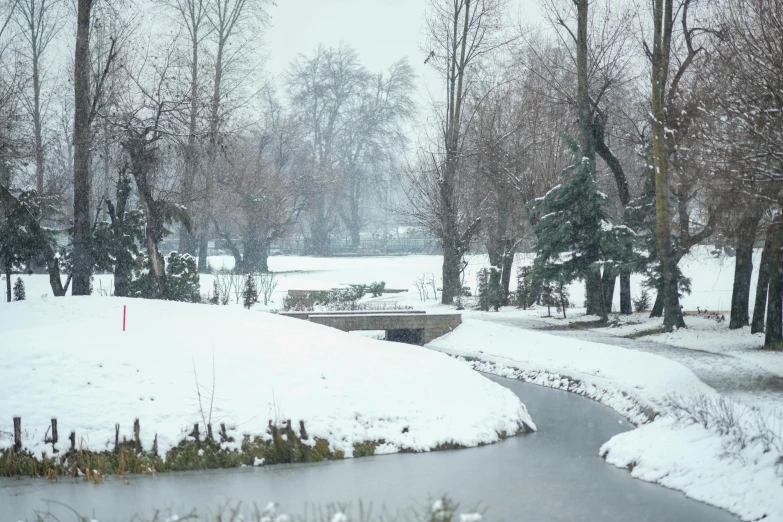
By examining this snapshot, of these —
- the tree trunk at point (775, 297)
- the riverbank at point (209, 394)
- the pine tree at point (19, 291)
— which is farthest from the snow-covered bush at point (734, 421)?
the pine tree at point (19, 291)

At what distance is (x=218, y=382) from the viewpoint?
13.6 m

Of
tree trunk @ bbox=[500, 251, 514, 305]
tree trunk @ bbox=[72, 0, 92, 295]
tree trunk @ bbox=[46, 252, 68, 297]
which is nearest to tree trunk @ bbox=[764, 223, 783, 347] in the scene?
tree trunk @ bbox=[500, 251, 514, 305]

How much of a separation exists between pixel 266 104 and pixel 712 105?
41806 mm

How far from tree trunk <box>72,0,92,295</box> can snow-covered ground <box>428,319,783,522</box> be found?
10.4 meters

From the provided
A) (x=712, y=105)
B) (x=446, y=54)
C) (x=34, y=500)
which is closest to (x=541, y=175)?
(x=446, y=54)

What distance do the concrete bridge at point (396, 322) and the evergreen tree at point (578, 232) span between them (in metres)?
3.28

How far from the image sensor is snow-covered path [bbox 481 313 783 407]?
13.9 metres

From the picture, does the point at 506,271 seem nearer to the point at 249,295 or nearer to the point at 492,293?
the point at 492,293

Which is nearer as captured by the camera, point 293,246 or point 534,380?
point 534,380

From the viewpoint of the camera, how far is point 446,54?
3303 centimetres

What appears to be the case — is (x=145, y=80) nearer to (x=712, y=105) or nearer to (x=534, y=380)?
(x=534, y=380)

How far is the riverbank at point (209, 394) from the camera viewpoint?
39.0 ft

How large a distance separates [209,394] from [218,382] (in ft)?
1.37

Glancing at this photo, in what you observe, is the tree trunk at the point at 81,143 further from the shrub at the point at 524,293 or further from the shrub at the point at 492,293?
the shrub at the point at 524,293
